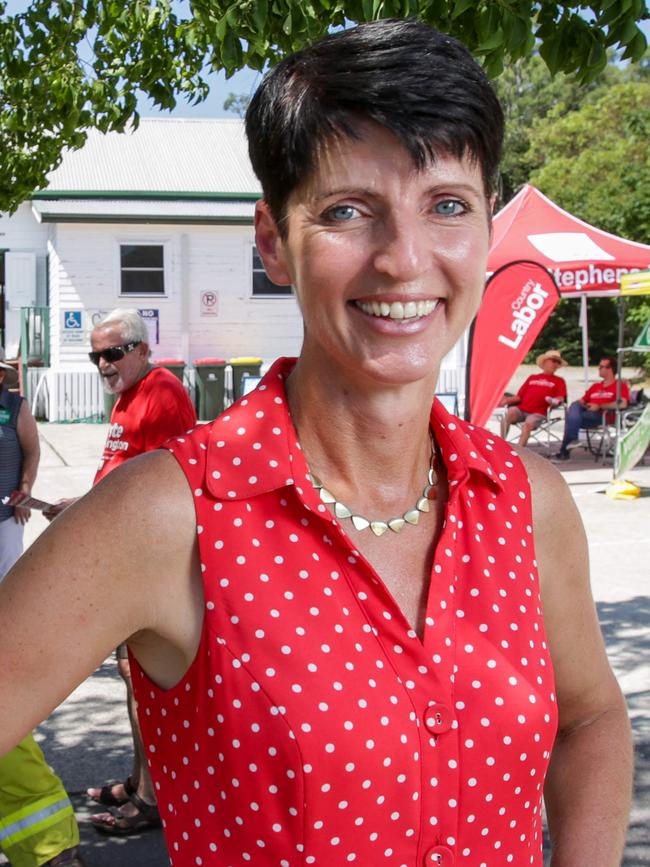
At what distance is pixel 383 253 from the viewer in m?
1.58

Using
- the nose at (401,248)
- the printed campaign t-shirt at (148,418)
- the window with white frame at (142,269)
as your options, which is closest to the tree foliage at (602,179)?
the window with white frame at (142,269)

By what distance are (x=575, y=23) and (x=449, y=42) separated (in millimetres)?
2658

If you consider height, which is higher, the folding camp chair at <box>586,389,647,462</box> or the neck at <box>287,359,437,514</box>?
the neck at <box>287,359,437,514</box>

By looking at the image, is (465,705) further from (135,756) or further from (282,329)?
(282,329)

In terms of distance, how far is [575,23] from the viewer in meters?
4.06

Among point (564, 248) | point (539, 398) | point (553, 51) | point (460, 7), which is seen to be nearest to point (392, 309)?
point (460, 7)

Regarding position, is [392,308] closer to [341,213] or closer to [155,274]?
[341,213]

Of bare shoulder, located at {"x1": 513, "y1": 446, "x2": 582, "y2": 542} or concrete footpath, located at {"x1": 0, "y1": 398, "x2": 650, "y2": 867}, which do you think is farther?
concrete footpath, located at {"x1": 0, "y1": 398, "x2": 650, "y2": 867}

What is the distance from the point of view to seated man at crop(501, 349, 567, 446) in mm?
16703

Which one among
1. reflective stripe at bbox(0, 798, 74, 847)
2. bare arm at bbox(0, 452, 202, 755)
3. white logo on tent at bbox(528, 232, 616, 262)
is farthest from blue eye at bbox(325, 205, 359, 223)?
white logo on tent at bbox(528, 232, 616, 262)

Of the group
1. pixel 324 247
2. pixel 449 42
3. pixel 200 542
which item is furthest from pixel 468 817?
pixel 449 42

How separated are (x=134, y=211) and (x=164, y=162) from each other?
9.99 feet

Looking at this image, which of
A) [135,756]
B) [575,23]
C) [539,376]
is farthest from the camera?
[539,376]

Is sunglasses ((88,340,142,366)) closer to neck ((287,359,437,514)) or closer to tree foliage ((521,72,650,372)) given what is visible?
neck ((287,359,437,514))
